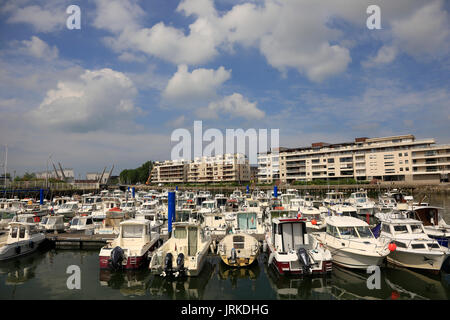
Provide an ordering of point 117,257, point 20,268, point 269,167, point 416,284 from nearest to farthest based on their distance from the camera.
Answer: point 416,284
point 117,257
point 20,268
point 269,167

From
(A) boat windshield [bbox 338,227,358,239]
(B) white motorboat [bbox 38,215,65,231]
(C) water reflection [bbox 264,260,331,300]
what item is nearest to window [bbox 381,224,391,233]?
(A) boat windshield [bbox 338,227,358,239]

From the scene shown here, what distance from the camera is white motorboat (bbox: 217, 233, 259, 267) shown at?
15039mm

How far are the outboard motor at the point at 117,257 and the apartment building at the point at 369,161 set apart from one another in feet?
281

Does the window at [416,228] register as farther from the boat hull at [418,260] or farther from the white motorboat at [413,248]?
the boat hull at [418,260]

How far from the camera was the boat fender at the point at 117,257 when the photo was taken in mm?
14312

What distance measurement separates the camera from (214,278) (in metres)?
14.5

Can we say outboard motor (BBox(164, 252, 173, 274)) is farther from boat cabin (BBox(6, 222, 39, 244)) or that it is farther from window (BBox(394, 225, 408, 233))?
window (BBox(394, 225, 408, 233))

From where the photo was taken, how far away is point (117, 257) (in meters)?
14.5

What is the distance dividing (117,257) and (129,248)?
141 centimetres

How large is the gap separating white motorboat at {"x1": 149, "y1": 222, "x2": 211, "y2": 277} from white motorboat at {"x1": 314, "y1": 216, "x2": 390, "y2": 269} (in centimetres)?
745

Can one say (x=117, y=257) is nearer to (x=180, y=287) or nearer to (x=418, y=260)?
(x=180, y=287)

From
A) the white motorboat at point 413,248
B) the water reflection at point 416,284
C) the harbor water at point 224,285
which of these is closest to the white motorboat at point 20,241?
the harbor water at point 224,285

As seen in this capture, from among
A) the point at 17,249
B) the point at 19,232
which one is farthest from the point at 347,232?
the point at 19,232

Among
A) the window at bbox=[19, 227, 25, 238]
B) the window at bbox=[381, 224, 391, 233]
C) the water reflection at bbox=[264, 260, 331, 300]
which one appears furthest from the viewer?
the window at bbox=[19, 227, 25, 238]
